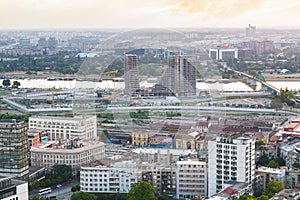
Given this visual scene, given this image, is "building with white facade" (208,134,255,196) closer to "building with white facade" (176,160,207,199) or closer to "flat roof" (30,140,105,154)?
"building with white facade" (176,160,207,199)

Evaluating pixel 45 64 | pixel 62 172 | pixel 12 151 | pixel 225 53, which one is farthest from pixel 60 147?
pixel 45 64

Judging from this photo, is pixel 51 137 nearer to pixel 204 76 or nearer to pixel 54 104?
pixel 204 76

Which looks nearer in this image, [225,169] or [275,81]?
[225,169]

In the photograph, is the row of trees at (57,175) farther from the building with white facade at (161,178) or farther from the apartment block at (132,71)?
the apartment block at (132,71)

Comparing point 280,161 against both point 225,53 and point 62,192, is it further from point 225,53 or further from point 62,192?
point 225,53

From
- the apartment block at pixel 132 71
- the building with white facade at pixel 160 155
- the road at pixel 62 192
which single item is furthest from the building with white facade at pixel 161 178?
the apartment block at pixel 132 71

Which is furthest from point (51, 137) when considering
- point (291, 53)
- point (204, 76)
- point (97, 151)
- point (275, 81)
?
point (291, 53)

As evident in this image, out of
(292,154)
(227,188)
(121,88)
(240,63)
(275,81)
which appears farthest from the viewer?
(240,63)

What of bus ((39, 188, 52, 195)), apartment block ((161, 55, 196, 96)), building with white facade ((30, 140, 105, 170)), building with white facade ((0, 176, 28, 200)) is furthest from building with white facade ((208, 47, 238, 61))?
building with white facade ((0, 176, 28, 200))
